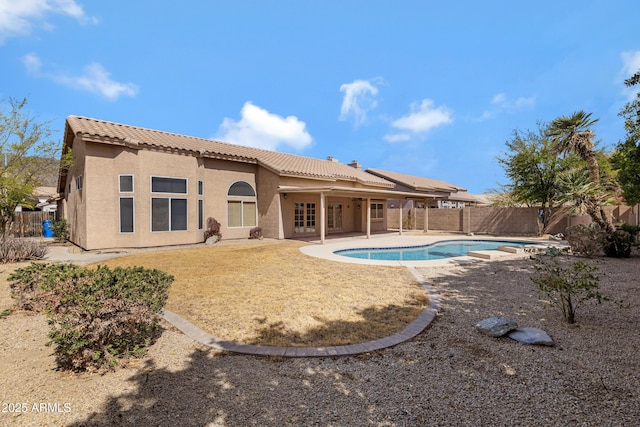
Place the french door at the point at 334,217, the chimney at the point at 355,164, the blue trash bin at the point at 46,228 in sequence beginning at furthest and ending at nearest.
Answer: the chimney at the point at 355,164, the blue trash bin at the point at 46,228, the french door at the point at 334,217

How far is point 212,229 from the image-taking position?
16422 millimetres

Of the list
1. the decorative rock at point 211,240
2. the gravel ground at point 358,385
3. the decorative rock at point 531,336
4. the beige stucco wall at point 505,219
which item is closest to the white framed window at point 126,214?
the decorative rock at point 211,240

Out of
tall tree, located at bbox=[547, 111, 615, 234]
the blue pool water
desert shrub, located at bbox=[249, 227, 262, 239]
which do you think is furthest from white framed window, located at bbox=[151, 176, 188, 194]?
tall tree, located at bbox=[547, 111, 615, 234]

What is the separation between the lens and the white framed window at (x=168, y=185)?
14625 millimetres

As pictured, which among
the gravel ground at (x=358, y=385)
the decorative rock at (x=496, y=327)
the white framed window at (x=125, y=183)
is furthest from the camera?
the white framed window at (x=125, y=183)

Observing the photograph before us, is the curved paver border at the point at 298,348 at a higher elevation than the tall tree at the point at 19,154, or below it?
below

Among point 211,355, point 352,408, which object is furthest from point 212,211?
point 352,408

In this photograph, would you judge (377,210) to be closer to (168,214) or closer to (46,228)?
(168,214)

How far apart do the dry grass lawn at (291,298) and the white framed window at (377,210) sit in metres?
14.2

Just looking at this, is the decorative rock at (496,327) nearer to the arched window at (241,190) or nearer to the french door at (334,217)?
the arched window at (241,190)

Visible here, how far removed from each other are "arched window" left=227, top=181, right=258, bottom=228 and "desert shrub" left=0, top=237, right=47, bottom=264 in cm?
831

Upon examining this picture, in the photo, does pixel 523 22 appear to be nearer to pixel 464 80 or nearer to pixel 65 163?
pixel 464 80

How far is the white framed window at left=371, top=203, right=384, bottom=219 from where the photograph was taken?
24844 millimetres

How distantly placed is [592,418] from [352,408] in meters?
2.28
